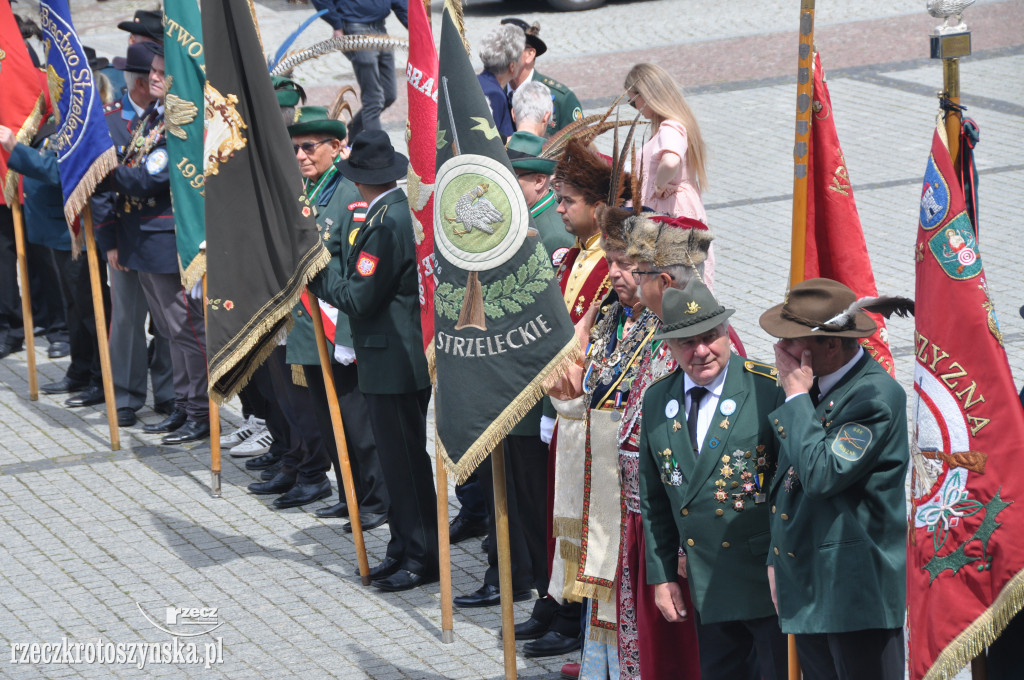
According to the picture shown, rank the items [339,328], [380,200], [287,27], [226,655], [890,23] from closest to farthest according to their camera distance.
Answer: [226,655], [380,200], [339,328], [890,23], [287,27]

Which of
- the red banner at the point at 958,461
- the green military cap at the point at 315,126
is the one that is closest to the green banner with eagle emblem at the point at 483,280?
the red banner at the point at 958,461

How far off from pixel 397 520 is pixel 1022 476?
3476mm

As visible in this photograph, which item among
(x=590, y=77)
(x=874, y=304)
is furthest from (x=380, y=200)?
(x=590, y=77)

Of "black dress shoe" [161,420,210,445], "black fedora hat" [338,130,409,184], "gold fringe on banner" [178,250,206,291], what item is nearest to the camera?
"black fedora hat" [338,130,409,184]

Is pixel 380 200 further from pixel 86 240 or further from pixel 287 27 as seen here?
pixel 287 27

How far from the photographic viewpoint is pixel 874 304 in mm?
4160

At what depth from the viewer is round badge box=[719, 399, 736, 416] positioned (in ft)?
14.6

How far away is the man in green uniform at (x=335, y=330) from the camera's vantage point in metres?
6.98

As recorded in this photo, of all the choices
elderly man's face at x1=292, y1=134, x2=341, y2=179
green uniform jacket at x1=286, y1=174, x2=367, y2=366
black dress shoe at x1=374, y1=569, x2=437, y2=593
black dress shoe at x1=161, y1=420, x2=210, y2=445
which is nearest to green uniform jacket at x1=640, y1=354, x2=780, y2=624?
black dress shoe at x1=374, y1=569, x2=437, y2=593

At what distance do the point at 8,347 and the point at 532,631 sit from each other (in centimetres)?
646

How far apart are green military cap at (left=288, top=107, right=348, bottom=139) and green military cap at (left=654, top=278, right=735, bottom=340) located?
130 inches

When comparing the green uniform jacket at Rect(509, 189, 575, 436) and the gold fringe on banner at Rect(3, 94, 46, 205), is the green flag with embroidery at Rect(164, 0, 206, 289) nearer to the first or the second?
the gold fringe on banner at Rect(3, 94, 46, 205)

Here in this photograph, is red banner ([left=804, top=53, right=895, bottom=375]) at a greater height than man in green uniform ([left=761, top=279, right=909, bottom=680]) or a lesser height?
greater

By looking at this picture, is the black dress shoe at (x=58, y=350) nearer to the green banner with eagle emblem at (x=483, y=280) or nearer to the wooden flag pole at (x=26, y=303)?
the wooden flag pole at (x=26, y=303)
